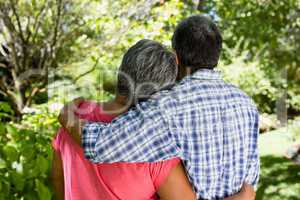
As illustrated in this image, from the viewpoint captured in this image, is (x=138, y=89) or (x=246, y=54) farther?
(x=246, y=54)

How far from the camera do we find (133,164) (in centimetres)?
173

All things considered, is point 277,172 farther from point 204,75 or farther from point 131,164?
point 131,164

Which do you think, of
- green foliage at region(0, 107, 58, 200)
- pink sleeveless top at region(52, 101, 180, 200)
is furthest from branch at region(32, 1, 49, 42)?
pink sleeveless top at region(52, 101, 180, 200)

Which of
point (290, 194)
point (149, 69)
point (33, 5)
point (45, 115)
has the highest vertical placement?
point (33, 5)

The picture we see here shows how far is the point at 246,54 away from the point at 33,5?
7899 mm

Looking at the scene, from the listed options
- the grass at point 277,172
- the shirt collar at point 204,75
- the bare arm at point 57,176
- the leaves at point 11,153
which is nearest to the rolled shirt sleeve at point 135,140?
the shirt collar at point 204,75

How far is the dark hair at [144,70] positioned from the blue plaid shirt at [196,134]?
0.15 feet

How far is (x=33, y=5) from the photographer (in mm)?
5602

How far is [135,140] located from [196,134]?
0.23m

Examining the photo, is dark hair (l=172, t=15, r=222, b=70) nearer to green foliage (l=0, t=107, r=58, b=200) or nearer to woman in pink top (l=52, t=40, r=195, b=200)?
woman in pink top (l=52, t=40, r=195, b=200)

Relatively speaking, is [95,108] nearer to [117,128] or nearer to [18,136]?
[117,128]

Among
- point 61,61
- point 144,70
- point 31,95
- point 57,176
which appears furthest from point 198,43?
point 61,61

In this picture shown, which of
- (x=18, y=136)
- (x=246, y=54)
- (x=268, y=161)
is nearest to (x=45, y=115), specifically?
(x=18, y=136)

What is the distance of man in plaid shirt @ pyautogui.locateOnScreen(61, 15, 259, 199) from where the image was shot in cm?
167
